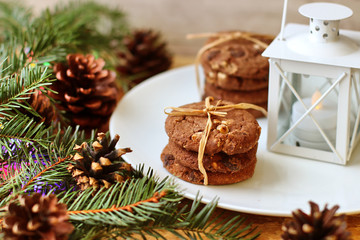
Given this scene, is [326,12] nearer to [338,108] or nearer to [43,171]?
→ [338,108]

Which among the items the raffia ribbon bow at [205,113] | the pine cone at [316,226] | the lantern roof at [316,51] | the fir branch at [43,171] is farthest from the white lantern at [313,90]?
the fir branch at [43,171]

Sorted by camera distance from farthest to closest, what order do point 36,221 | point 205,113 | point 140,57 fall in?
point 140,57
point 205,113
point 36,221

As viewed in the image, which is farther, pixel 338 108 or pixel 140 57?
pixel 140 57

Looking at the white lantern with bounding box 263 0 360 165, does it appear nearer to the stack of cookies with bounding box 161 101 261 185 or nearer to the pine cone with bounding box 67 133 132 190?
the stack of cookies with bounding box 161 101 261 185

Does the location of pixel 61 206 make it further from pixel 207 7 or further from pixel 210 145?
pixel 207 7

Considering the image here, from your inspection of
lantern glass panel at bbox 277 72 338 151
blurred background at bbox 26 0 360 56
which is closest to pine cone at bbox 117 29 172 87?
blurred background at bbox 26 0 360 56

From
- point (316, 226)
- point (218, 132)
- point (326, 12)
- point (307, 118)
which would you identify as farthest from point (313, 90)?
point (316, 226)
